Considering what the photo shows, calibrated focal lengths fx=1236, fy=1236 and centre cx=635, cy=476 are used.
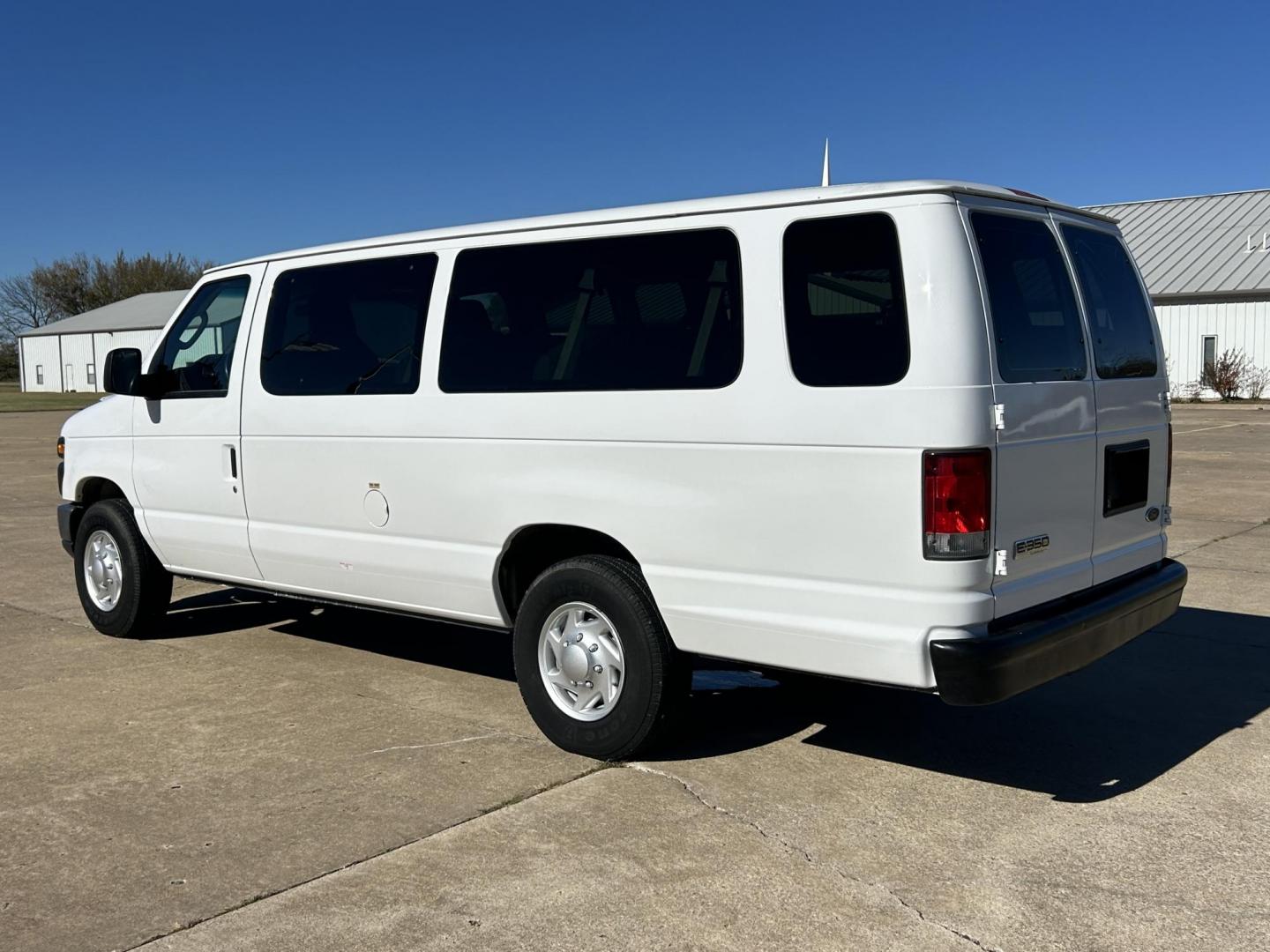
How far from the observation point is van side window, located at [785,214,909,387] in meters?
4.17

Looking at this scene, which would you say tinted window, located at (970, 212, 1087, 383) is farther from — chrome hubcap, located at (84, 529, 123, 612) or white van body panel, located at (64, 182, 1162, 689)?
chrome hubcap, located at (84, 529, 123, 612)

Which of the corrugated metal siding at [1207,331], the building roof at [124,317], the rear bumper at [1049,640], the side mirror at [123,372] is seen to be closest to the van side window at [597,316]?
the rear bumper at [1049,640]

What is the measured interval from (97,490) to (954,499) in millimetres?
5629

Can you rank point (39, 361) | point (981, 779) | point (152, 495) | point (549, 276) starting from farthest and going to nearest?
point (39, 361) < point (152, 495) < point (549, 276) < point (981, 779)

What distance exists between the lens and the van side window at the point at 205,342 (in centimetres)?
657

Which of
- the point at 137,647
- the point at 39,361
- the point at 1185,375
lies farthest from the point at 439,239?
the point at 39,361

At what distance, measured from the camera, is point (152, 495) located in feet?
22.9

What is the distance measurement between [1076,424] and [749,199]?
1.47 meters

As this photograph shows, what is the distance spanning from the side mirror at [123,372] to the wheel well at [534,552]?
2.81 meters

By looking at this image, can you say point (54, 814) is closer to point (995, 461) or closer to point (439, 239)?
point (439, 239)

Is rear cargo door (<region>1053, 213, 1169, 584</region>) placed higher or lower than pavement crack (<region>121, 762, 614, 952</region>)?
higher

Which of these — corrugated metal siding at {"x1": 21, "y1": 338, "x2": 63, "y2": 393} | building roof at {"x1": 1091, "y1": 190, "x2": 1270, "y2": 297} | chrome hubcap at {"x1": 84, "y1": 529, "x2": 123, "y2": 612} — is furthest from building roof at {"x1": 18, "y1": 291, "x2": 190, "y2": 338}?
chrome hubcap at {"x1": 84, "y1": 529, "x2": 123, "y2": 612}

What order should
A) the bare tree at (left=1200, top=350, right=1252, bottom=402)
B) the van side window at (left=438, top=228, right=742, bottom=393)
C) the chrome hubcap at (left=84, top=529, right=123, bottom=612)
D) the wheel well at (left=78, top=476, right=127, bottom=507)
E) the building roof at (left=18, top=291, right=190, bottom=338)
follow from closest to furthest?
the van side window at (left=438, top=228, right=742, bottom=393) < the chrome hubcap at (left=84, top=529, right=123, bottom=612) < the wheel well at (left=78, top=476, right=127, bottom=507) < the bare tree at (left=1200, top=350, right=1252, bottom=402) < the building roof at (left=18, top=291, right=190, bottom=338)

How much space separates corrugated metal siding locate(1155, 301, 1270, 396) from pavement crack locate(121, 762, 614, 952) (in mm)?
37231
